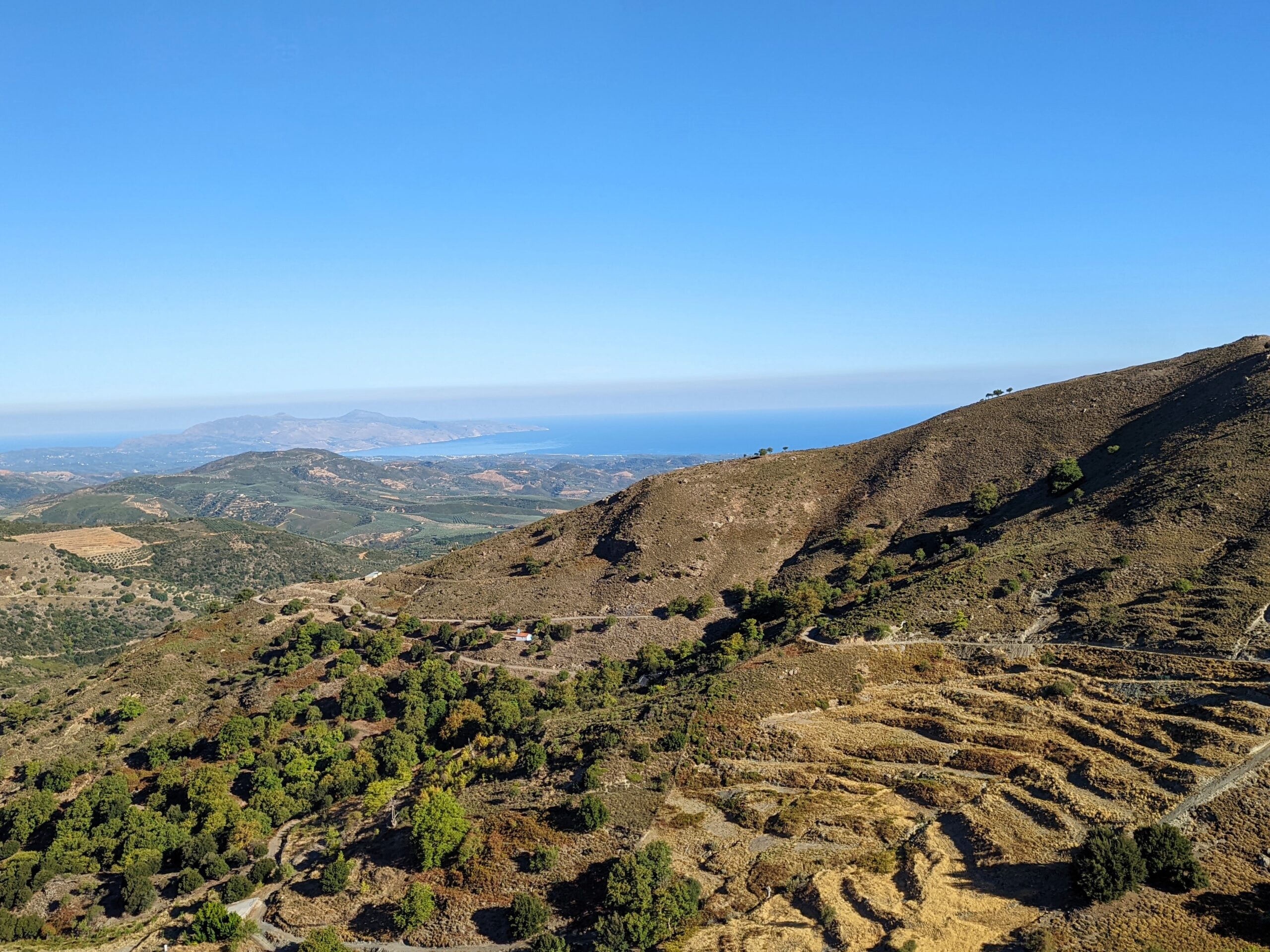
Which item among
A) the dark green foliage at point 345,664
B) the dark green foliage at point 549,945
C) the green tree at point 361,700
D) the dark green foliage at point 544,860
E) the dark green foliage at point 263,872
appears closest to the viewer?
the dark green foliage at point 549,945

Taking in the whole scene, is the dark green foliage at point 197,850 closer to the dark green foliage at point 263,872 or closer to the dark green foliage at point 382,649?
the dark green foliage at point 263,872

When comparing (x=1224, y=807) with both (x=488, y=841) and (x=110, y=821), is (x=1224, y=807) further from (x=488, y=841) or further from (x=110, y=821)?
(x=110, y=821)

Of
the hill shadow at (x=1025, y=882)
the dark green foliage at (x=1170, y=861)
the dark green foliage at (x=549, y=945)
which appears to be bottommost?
the dark green foliage at (x=549, y=945)

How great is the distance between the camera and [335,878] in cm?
4084

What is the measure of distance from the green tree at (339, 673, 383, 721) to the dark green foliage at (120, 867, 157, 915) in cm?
2030

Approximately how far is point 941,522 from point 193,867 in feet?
259

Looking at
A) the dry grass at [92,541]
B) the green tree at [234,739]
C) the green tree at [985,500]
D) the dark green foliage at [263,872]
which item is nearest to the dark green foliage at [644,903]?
the dark green foliage at [263,872]

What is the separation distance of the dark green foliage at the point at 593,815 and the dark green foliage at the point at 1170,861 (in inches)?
1050

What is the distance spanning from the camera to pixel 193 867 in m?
46.9

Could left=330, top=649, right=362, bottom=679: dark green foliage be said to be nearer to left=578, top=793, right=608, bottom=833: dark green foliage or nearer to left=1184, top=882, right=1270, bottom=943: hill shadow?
left=578, top=793, right=608, bottom=833: dark green foliage

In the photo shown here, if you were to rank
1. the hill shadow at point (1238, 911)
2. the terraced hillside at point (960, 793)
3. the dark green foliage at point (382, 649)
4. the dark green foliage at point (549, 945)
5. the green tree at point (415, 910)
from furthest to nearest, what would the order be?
the dark green foliage at point (382, 649) → the green tree at point (415, 910) → the dark green foliage at point (549, 945) → the terraced hillside at point (960, 793) → the hill shadow at point (1238, 911)

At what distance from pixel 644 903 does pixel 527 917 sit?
642 centimetres

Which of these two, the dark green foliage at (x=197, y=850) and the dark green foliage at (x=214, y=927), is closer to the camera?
the dark green foliage at (x=214, y=927)

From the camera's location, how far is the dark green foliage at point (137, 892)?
4441 cm
